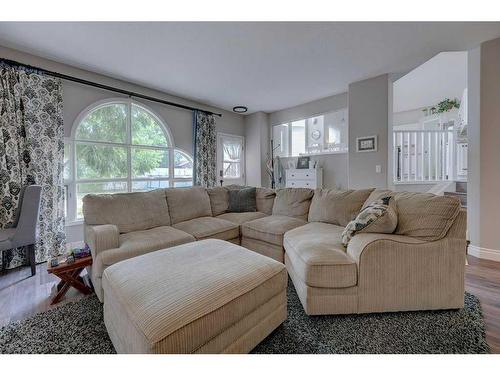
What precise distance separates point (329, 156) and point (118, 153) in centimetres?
384

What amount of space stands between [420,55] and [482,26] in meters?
0.57

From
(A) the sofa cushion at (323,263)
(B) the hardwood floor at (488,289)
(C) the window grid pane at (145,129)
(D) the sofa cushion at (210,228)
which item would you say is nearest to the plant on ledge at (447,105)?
(B) the hardwood floor at (488,289)

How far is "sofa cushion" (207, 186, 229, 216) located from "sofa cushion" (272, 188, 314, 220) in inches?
28.4

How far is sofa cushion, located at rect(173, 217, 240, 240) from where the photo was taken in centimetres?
247

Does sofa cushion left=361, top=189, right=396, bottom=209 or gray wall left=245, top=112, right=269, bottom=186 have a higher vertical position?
gray wall left=245, top=112, right=269, bottom=186

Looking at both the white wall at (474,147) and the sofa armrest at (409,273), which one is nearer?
the sofa armrest at (409,273)

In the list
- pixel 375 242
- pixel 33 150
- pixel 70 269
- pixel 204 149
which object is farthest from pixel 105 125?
pixel 375 242

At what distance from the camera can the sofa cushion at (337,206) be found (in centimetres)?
239

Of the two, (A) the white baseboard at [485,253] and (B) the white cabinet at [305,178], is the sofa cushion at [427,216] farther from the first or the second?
(B) the white cabinet at [305,178]

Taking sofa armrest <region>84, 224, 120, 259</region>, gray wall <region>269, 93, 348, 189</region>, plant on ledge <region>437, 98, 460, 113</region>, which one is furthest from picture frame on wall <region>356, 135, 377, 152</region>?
sofa armrest <region>84, 224, 120, 259</region>

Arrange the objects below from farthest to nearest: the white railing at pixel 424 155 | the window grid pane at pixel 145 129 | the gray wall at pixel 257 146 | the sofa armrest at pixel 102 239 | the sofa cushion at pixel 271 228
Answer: the gray wall at pixel 257 146, the white railing at pixel 424 155, the window grid pane at pixel 145 129, the sofa cushion at pixel 271 228, the sofa armrest at pixel 102 239

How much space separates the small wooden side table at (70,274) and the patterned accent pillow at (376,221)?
83.1 inches

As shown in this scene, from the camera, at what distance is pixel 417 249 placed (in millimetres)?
1562

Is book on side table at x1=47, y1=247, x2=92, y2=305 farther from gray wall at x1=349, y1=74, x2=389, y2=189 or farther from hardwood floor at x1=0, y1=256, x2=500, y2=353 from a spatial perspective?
gray wall at x1=349, y1=74, x2=389, y2=189
